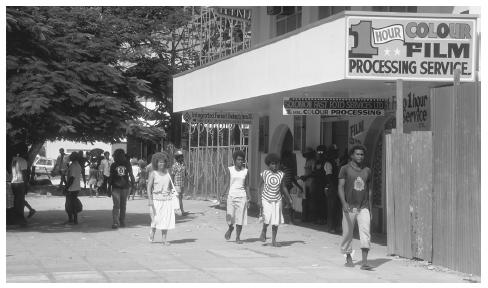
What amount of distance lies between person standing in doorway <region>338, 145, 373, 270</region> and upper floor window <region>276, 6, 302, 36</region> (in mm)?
10085

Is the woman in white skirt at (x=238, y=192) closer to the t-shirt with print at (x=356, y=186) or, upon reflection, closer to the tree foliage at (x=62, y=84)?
the tree foliage at (x=62, y=84)

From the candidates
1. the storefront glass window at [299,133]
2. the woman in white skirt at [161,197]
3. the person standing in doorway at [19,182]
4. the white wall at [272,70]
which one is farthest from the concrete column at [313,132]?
the person standing in doorway at [19,182]

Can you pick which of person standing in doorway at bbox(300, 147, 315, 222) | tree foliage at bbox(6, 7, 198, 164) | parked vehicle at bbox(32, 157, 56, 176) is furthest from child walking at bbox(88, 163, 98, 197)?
parked vehicle at bbox(32, 157, 56, 176)

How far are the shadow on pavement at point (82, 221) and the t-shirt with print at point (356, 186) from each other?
730 centimetres

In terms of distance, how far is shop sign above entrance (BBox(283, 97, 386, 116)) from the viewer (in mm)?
15781

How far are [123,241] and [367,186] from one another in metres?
5.38

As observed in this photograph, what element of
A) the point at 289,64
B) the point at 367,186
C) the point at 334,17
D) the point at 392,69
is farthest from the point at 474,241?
the point at 289,64

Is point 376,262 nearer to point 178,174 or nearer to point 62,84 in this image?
point 62,84

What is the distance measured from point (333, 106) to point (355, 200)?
4.46 m

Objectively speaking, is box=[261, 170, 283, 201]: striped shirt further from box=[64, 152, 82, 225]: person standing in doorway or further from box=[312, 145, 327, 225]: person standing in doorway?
box=[64, 152, 82, 225]: person standing in doorway

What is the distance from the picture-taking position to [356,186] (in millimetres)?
11625

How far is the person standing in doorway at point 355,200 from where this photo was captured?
11.6 metres

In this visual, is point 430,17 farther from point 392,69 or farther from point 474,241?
point 474,241

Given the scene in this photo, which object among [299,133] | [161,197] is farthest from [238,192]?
[299,133]
